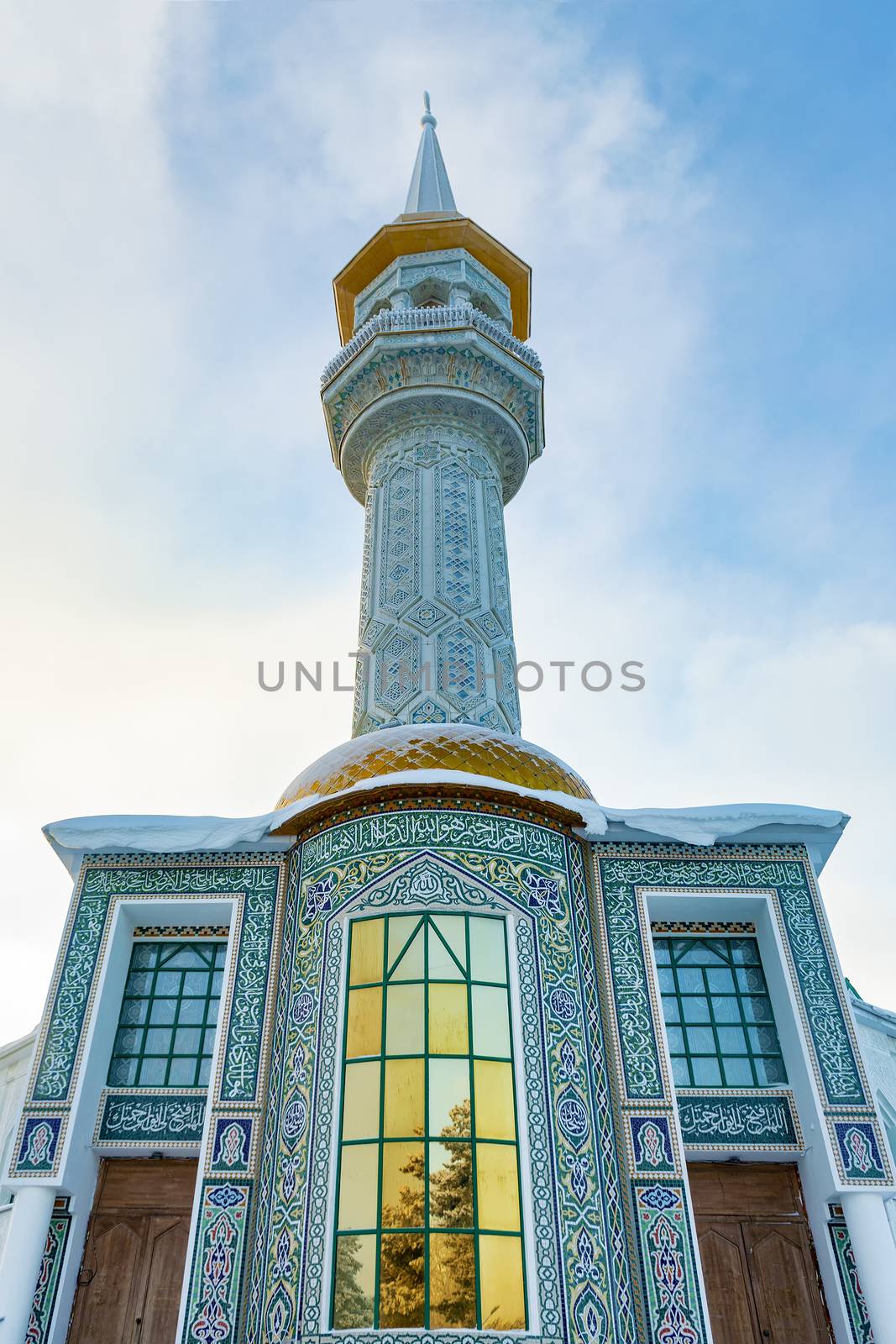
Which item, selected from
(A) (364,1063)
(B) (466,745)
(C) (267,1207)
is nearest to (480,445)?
(B) (466,745)

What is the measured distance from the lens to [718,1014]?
24.1ft

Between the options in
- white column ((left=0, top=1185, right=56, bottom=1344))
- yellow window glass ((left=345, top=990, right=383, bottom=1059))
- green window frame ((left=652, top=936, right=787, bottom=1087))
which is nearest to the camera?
white column ((left=0, top=1185, right=56, bottom=1344))

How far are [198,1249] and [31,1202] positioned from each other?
1.10 meters

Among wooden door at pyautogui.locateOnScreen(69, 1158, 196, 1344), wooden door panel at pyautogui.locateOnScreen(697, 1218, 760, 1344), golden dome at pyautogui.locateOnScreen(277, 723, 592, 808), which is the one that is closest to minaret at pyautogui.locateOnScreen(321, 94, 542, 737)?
golden dome at pyautogui.locateOnScreen(277, 723, 592, 808)

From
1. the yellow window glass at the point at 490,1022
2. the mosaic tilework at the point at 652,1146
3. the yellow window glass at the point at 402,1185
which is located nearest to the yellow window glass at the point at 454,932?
the yellow window glass at the point at 490,1022

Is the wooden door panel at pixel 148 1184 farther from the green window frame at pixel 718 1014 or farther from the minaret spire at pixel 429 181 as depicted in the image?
the minaret spire at pixel 429 181

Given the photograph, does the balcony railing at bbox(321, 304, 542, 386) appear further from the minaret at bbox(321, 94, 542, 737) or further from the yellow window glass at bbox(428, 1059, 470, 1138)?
the yellow window glass at bbox(428, 1059, 470, 1138)

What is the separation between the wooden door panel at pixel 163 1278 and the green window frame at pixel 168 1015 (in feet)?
2.95

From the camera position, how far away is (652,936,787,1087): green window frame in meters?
7.12

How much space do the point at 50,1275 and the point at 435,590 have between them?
608 cm

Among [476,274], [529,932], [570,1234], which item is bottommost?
[570,1234]

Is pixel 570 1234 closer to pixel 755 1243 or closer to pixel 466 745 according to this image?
pixel 755 1243

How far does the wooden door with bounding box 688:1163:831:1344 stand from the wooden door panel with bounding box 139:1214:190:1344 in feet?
10.9

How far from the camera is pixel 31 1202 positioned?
648cm
